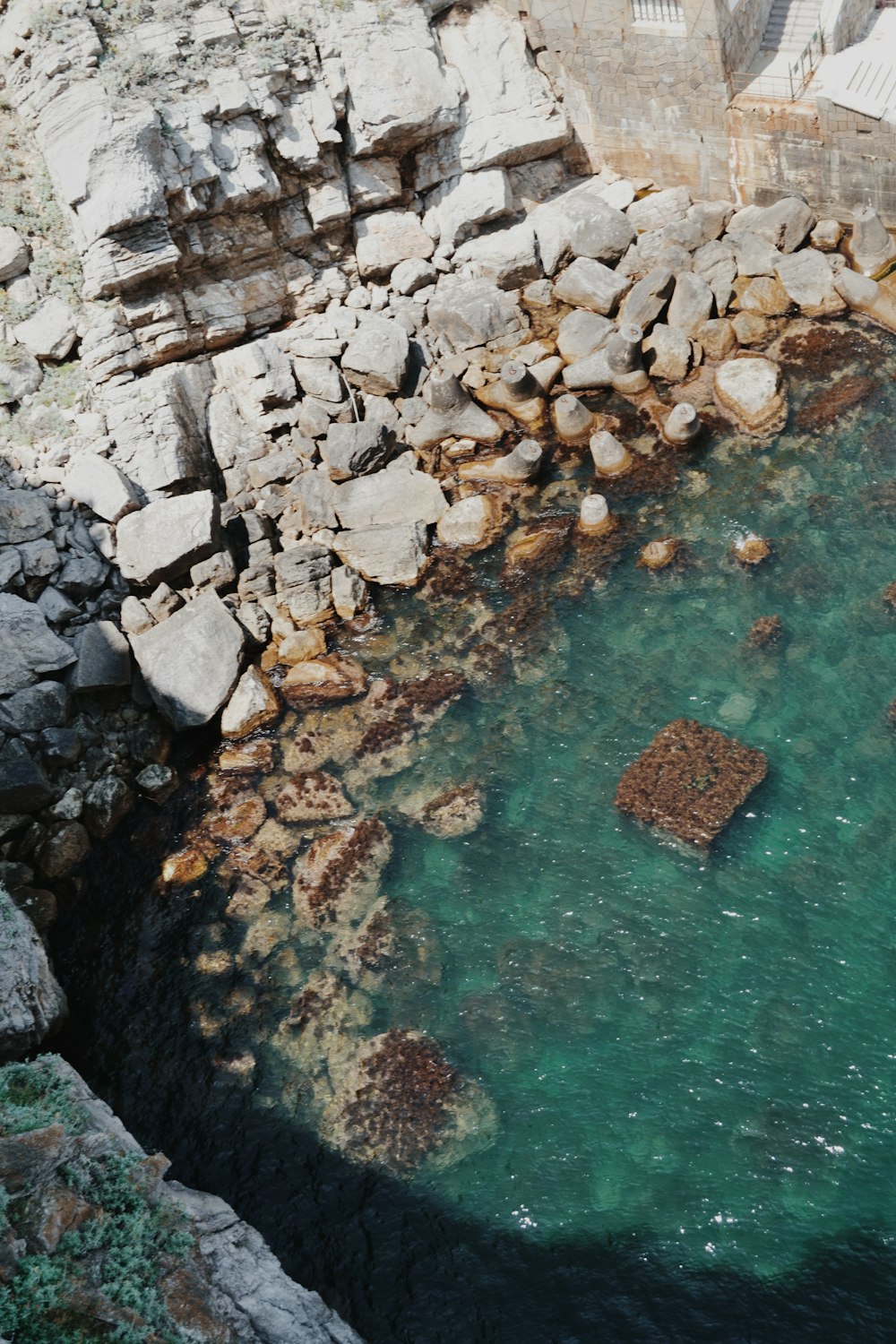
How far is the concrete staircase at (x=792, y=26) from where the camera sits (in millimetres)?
26031

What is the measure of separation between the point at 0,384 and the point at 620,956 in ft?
55.5

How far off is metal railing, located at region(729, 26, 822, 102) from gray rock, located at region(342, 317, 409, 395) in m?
9.62

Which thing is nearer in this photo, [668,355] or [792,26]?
[668,355]

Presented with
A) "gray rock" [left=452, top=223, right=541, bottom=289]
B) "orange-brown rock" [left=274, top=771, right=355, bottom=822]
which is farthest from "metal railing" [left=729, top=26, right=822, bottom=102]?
"orange-brown rock" [left=274, top=771, right=355, bottom=822]

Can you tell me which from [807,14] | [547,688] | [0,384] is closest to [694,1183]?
[547,688]

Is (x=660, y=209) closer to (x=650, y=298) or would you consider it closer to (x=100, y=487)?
(x=650, y=298)

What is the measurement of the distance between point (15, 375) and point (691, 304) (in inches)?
568

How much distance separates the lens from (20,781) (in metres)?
18.5

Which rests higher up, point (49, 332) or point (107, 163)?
point (107, 163)

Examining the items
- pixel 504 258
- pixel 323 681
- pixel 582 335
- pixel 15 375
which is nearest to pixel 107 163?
pixel 15 375

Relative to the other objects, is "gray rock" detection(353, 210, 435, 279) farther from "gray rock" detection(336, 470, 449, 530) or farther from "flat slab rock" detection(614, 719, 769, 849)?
"flat slab rock" detection(614, 719, 769, 849)

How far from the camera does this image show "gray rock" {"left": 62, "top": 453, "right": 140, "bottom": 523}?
850 inches

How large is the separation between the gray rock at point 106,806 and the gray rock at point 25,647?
2275 mm

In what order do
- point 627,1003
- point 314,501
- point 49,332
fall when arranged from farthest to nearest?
point 49,332
point 314,501
point 627,1003
